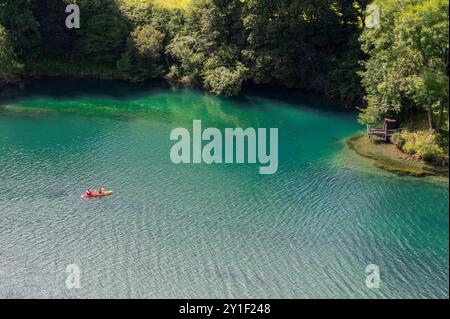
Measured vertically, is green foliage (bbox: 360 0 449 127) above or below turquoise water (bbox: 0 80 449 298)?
above

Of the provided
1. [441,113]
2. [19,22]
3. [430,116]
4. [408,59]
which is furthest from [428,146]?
[19,22]

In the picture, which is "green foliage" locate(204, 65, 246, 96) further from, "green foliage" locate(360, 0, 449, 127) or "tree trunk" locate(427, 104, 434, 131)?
"tree trunk" locate(427, 104, 434, 131)

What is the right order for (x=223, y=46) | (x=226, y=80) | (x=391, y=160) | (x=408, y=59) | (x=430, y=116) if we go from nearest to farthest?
1. (x=430, y=116)
2. (x=391, y=160)
3. (x=408, y=59)
4. (x=226, y=80)
5. (x=223, y=46)

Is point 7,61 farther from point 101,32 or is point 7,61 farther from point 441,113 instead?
point 441,113

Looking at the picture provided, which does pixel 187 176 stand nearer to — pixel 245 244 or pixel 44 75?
pixel 245 244

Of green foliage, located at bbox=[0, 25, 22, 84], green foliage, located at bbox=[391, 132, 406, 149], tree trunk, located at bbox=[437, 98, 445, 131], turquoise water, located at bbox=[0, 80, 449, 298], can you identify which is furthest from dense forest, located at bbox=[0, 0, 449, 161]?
turquoise water, located at bbox=[0, 80, 449, 298]
